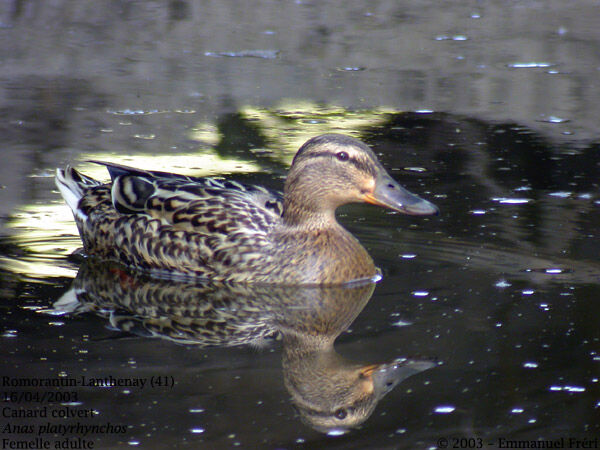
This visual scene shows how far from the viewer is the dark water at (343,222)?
211 inches

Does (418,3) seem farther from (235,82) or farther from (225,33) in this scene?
(235,82)

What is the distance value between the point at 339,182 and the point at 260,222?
58 centimetres

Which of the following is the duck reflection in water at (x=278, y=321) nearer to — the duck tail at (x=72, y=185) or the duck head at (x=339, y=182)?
the duck head at (x=339, y=182)

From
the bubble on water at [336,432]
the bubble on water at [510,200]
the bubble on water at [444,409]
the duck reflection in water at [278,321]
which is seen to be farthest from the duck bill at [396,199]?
the bubble on water at [336,432]

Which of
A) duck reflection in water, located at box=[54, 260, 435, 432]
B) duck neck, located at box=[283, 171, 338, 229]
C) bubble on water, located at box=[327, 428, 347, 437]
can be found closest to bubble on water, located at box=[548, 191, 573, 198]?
duck neck, located at box=[283, 171, 338, 229]

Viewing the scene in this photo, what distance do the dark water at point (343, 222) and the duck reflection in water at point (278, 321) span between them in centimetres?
2

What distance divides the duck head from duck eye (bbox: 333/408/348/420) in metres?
2.20

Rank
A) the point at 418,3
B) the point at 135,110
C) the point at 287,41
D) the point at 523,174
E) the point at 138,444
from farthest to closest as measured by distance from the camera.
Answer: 1. the point at 418,3
2. the point at 287,41
3. the point at 135,110
4. the point at 523,174
5. the point at 138,444

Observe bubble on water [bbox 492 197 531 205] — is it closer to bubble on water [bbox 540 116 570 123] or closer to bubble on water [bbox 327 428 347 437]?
bubble on water [bbox 540 116 570 123]

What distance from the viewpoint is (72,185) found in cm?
845

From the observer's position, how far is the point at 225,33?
16.1 metres

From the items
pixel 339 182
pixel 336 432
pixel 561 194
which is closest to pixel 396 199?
pixel 339 182

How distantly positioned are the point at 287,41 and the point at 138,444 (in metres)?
11.3

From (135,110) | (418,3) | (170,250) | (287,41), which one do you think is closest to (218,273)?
(170,250)
